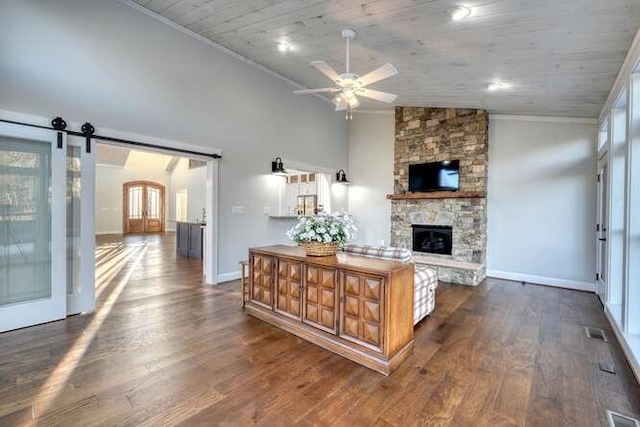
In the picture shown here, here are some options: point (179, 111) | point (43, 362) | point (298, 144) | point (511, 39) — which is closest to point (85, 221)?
point (43, 362)

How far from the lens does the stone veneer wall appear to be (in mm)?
5598

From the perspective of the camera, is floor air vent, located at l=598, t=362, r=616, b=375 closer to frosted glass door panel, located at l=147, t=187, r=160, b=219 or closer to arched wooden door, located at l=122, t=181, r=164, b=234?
arched wooden door, located at l=122, t=181, r=164, b=234

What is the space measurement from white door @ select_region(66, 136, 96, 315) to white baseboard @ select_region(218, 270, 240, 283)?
1.77 meters

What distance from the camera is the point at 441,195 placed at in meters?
5.97

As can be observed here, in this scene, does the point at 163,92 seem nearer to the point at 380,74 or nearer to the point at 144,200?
the point at 380,74

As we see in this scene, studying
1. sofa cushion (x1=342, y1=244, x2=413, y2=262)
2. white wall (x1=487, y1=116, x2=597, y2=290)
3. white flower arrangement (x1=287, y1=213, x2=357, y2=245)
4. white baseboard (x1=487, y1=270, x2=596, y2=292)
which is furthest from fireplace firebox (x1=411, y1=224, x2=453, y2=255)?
white flower arrangement (x1=287, y1=213, x2=357, y2=245)

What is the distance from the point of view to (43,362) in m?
2.44

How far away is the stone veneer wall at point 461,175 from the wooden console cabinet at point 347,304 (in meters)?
3.19

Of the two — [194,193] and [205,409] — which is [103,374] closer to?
[205,409]

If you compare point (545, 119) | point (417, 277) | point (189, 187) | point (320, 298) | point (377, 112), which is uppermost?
point (377, 112)

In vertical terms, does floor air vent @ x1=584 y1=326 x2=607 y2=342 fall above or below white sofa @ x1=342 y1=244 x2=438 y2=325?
below

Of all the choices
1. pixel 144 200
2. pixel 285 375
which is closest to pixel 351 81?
pixel 285 375

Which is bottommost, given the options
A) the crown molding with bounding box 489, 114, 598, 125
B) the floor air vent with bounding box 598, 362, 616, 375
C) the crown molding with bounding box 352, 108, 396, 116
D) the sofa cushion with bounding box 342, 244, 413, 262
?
the floor air vent with bounding box 598, 362, 616, 375

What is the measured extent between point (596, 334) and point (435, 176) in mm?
3667
